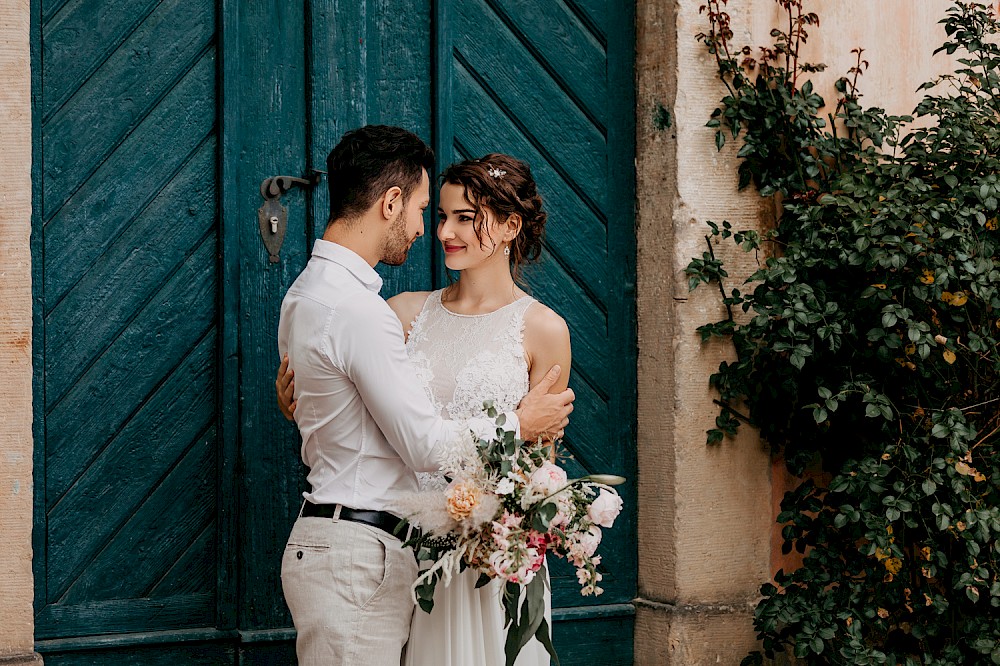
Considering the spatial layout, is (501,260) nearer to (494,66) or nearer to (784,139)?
(494,66)

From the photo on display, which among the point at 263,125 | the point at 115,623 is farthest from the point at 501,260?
the point at 115,623

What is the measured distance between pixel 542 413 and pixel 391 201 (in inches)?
27.7

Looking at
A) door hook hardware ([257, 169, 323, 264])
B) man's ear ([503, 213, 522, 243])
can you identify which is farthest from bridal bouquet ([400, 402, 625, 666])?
door hook hardware ([257, 169, 323, 264])

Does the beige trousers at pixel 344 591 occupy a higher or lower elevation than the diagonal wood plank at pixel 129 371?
lower

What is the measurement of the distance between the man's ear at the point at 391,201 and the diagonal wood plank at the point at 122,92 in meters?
1.28

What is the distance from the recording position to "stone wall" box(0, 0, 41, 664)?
3410 millimetres

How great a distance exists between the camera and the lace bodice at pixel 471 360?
3299 millimetres

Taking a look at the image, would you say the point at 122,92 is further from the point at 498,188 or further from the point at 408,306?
the point at 498,188

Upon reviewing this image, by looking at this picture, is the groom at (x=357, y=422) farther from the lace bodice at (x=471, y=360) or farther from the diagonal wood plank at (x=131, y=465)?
the diagonal wood plank at (x=131, y=465)

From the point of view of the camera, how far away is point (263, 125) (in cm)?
397

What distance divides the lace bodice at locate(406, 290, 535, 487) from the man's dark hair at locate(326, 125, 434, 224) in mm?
554

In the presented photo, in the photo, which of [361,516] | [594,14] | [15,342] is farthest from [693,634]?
[15,342]

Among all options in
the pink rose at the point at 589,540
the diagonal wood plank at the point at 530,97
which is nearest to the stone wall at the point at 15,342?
the diagonal wood plank at the point at 530,97

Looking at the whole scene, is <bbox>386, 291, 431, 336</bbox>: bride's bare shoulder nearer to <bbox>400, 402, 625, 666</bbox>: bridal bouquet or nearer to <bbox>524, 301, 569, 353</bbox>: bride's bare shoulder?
<bbox>524, 301, 569, 353</bbox>: bride's bare shoulder
